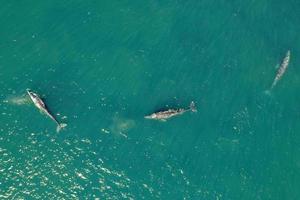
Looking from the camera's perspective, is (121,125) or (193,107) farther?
(193,107)

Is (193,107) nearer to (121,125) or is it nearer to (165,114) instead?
(165,114)

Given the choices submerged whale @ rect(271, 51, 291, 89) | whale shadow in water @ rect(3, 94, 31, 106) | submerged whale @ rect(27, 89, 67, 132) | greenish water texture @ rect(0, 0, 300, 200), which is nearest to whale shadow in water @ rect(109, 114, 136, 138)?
greenish water texture @ rect(0, 0, 300, 200)

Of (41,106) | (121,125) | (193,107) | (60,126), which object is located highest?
(41,106)

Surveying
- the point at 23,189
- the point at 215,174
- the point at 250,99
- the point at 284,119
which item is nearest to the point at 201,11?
the point at 250,99

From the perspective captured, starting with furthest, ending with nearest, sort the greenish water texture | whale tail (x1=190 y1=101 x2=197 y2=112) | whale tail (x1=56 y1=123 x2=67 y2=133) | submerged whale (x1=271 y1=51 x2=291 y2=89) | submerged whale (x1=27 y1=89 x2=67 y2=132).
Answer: submerged whale (x1=271 y1=51 x2=291 y2=89) < whale tail (x1=190 y1=101 x2=197 y2=112) < submerged whale (x1=27 y1=89 x2=67 y2=132) < whale tail (x1=56 y1=123 x2=67 y2=133) < the greenish water texture

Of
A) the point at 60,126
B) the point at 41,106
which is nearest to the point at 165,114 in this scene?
the point at 60,126

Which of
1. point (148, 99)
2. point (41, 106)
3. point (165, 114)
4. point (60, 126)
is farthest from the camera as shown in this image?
point (148, 99)

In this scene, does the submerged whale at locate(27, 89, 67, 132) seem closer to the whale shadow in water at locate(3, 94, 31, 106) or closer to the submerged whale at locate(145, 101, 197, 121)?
the whale shadow in water at locate(3, 94, 31, 106)

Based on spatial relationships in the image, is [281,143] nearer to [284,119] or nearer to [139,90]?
[284,119]
